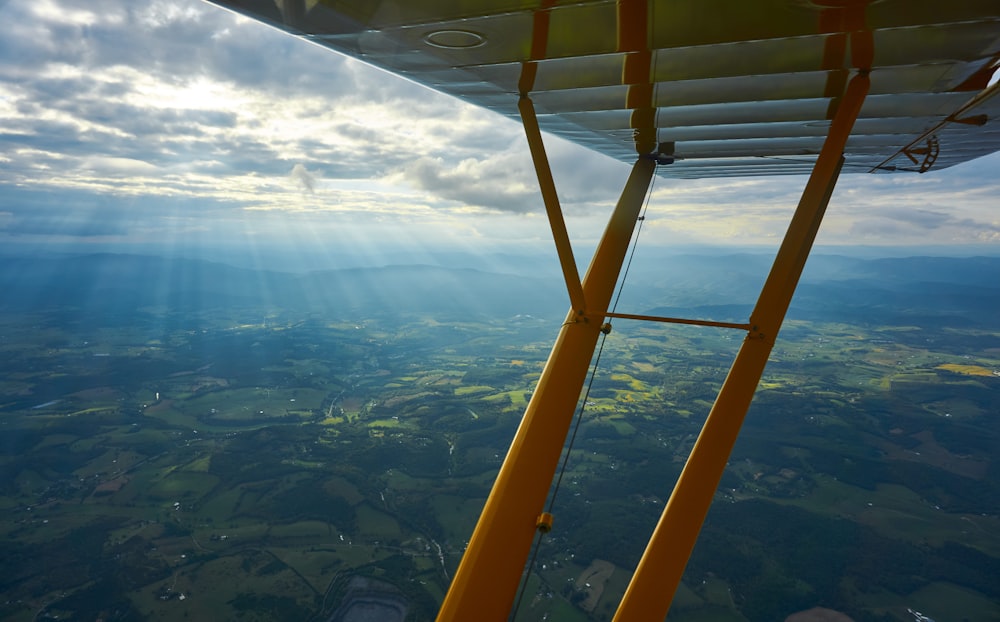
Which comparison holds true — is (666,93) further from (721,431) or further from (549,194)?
(721,431)

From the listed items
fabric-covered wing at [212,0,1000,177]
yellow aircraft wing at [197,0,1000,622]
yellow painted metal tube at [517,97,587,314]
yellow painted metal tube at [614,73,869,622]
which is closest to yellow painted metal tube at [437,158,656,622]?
yellow aircraft wing at [197,0,1000,622]

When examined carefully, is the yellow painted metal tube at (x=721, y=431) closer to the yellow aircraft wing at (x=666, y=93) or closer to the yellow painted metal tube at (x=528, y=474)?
the yellow aircraft wing at (x=666, y=93)

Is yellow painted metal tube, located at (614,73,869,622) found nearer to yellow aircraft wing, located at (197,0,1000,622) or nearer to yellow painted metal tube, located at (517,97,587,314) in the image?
yellow aircraft wing, located at (197,0,1000,622)

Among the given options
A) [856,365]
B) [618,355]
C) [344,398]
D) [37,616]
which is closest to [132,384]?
[344,398]

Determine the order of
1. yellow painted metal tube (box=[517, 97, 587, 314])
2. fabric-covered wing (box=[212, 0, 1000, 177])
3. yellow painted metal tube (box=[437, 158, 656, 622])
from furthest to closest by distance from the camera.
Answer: yellow painted metal tube (box=[517, 97, 587, 314]) < yellow painted metal tube (box=[437, 158, 656, 622]) < fabric-covered wing (box=[212, 0, 1000, 177])

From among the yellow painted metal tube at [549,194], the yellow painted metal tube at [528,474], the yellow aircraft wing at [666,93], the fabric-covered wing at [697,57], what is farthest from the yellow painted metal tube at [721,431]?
the yellow painted metal tube at [549,194]

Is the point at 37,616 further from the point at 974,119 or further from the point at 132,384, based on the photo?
the point at 132,384
